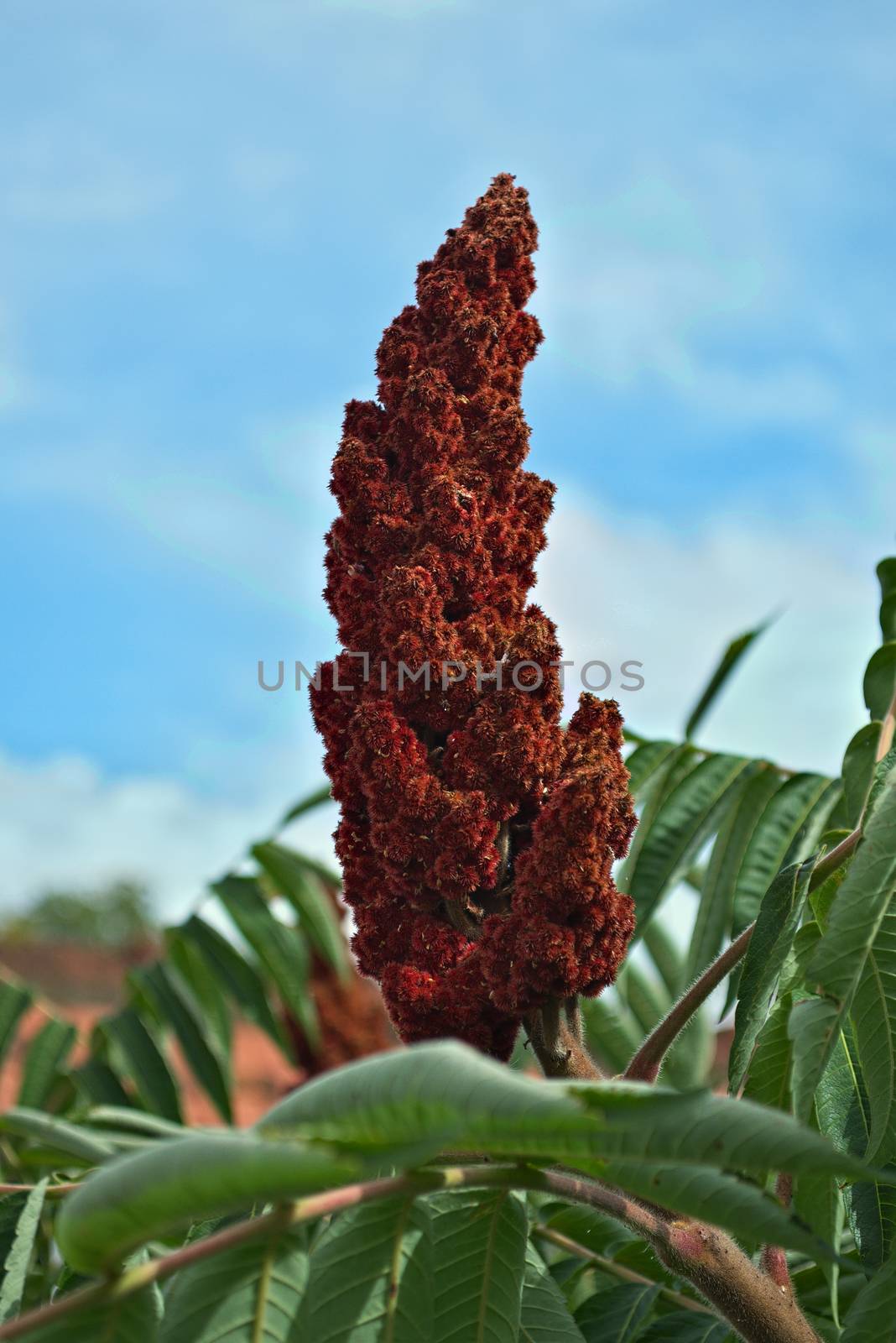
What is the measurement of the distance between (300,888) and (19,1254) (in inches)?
106

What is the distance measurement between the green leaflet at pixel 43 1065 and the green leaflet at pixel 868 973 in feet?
11.1

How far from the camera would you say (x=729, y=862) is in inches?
140

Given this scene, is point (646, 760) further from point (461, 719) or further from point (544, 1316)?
point (544, 1316)

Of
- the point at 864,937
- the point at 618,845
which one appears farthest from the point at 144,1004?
the point at 864,937

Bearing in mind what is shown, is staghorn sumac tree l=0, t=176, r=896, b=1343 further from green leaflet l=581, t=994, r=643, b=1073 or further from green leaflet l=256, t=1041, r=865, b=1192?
green leaflet l=581, t=994, r=643, b=1073

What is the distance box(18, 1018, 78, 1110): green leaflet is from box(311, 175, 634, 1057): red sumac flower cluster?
2641mm

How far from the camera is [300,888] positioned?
4895mm

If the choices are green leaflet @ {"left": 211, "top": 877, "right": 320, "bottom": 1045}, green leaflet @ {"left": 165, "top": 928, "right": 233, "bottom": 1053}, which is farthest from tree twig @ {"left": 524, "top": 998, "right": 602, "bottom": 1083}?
green leaflet @ {"left": 165, "top": 928, "right": 233, "bottom": 1053}

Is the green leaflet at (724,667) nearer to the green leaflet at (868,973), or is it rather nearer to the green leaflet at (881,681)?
the green leaflet at (881,681)

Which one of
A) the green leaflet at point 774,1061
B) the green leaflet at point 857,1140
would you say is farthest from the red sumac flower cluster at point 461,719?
the green leaflet at point 857,1140

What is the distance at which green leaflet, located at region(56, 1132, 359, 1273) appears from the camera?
1.25 metres

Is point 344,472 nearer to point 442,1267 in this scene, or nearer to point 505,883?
point 505,883

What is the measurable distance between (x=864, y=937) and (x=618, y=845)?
1.58 ft

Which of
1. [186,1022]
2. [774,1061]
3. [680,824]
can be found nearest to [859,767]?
[774,1061]
